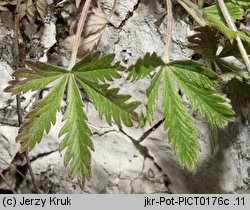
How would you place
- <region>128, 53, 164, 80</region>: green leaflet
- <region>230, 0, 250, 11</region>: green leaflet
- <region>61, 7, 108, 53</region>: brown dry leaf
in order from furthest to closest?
<region>61, 7, 108, 53</region>: brown dry leaf, <region>230, 0, 250, 11</region>: green leaflet, <region>128, 53, 164, 80</region>: green leaflet

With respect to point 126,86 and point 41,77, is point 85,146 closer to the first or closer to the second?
point 41,77

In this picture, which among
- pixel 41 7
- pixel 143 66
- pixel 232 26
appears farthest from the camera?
pixel 41 7

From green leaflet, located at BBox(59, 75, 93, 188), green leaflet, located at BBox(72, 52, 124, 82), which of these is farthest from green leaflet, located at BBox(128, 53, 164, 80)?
green leaflet, located at BBox(59, 75, 93, 188)

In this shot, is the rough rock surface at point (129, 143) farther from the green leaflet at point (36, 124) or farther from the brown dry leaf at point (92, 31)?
the green leaflet at point (36, 124)

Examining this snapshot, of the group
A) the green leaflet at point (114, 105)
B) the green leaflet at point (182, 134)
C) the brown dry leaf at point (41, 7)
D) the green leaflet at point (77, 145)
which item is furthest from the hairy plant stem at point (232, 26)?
the brown dry leaf at point (41, 7)

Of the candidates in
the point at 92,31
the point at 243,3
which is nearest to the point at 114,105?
the point at 92,31

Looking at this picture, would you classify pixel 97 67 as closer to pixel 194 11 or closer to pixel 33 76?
pixel 33 76

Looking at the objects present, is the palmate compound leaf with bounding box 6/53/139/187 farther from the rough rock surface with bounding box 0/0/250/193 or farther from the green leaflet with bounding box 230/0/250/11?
the green leaflet with bounding box 230/0/250/11

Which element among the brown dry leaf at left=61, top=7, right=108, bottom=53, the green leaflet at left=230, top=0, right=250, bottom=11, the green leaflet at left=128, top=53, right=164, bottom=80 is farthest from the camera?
the brown dry leaf at left=61, top=7, right=108, bottom=53
